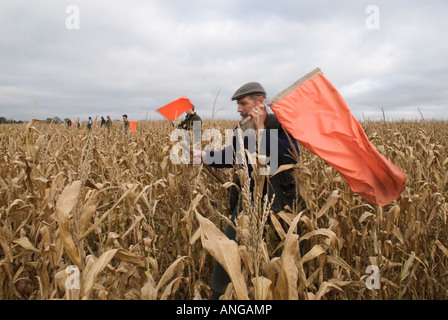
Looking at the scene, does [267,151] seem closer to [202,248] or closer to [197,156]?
[197,156]

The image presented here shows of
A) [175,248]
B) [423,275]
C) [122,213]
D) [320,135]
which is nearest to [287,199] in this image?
[320,135]

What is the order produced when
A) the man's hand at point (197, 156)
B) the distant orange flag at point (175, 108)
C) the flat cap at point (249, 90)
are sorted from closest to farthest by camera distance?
the flat cap at point (249, 90) → the man's hand at point (197, 156) → the distant orange flag at point (175, 108)

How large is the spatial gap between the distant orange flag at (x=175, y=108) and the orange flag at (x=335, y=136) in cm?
212

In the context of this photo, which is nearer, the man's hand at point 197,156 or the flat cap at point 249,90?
the flat cap at point 249,90

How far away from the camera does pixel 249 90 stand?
2.63 metres

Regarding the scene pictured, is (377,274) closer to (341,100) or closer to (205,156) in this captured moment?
(341,100)

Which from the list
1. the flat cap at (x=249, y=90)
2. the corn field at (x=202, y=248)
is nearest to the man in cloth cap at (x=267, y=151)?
the flat cap at (x=249, y=90)

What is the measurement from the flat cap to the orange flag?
0.44m

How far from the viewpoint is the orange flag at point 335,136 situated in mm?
2146

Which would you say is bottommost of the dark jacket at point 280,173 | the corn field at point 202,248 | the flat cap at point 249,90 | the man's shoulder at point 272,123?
the corn field at point 202,248

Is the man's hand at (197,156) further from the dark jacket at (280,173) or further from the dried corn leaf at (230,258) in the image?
the dried corn leaf at (230,258)
